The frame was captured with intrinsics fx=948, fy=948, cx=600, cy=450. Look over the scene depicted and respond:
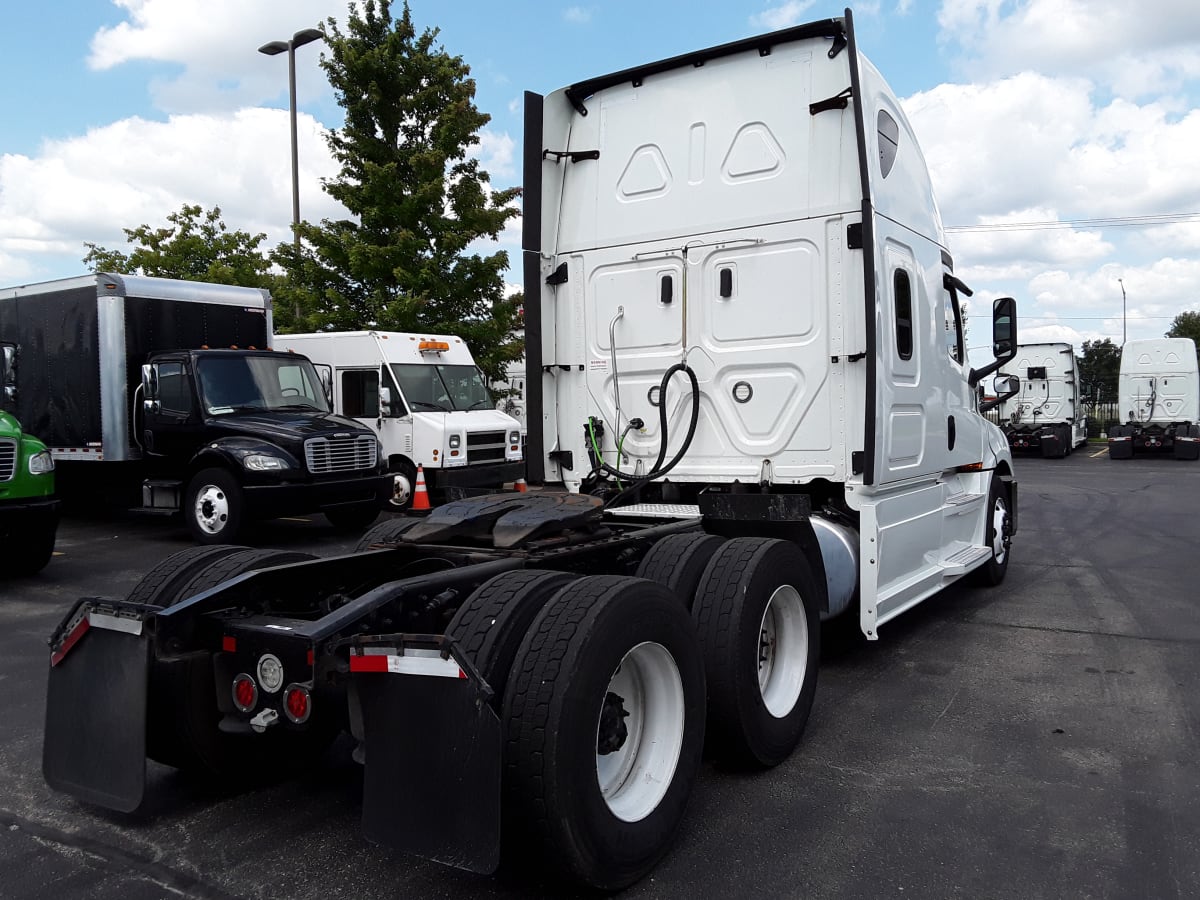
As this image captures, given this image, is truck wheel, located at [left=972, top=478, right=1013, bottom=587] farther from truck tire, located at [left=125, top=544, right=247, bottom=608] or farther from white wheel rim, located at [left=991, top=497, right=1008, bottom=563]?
truck tire, located at [left=125, top=544, right=247, bottom=608]

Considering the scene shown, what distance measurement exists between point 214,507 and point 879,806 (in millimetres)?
9105

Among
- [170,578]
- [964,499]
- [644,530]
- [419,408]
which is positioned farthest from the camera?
[419,408]

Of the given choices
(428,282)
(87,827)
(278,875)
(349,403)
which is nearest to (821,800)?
(278,875)

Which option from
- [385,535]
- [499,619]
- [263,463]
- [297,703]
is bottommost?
[297,703]

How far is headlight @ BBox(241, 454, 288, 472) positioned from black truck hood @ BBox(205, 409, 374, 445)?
0.29 metres

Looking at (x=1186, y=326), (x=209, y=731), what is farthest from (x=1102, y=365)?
(x=209, y=731)

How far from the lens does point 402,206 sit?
59.5 ft

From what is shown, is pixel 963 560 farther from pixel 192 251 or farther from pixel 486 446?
pixel 192 251

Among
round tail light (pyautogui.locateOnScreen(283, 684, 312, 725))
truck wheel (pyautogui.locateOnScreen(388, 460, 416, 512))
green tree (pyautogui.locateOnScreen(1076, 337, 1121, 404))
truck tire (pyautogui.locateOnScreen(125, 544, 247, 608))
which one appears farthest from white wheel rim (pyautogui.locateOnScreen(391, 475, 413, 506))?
green tree (pyautogui.locateOnScreen(1076, 337, 1121, 404))

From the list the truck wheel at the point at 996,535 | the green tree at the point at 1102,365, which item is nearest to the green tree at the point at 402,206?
the truck wheel at the point at 996,535

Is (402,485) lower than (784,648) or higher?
higher

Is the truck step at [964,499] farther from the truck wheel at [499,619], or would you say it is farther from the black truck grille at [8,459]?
the black truck grille at [8,459]

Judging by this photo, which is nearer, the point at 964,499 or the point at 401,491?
the point at 964,499

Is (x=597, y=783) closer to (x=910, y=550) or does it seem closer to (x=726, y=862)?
(x=726, y=862)
